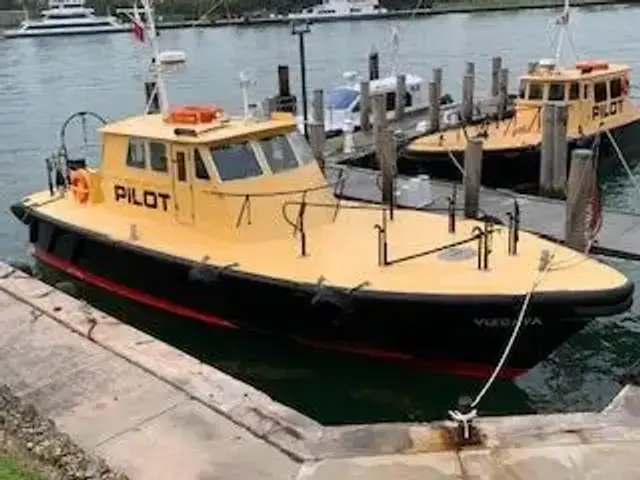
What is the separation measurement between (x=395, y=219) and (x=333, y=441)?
5518 millimetres

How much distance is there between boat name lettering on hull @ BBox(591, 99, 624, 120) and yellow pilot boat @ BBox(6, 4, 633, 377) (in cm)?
1026

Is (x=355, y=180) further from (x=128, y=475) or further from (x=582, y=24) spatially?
(x=582, y=24)

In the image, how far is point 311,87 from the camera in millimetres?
39562

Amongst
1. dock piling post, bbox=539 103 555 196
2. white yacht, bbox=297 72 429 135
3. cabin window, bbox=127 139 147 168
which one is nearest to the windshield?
white yacht, bbox=297 72 429 135

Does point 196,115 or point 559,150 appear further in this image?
point 559,150

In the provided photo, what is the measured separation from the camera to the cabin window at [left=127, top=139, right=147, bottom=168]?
40.4 ft

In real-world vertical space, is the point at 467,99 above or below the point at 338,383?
above

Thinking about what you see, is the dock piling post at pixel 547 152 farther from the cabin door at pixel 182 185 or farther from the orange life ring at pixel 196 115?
the cabin door at pixel 182 185

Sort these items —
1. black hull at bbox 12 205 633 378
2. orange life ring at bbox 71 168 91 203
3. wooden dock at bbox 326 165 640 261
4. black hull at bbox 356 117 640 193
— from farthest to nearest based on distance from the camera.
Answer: black hull at bbox 356 117 640 193 → orange life ring at bbox 71 168 91 203 → wooden dock at bbox 326 165 640 261 → black hull at bbox 12 205 633 378

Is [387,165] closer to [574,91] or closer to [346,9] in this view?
[574,91]

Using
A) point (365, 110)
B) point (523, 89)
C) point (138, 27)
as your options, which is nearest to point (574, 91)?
point (523, 89)

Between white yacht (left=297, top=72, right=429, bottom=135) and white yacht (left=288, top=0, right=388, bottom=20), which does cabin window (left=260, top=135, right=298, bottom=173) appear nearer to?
white yacht (left=297, top=72, right=429, bottom=135)

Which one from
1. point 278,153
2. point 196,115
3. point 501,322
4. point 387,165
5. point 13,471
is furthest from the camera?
point 387,165

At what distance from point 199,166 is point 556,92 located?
11.4 meters
